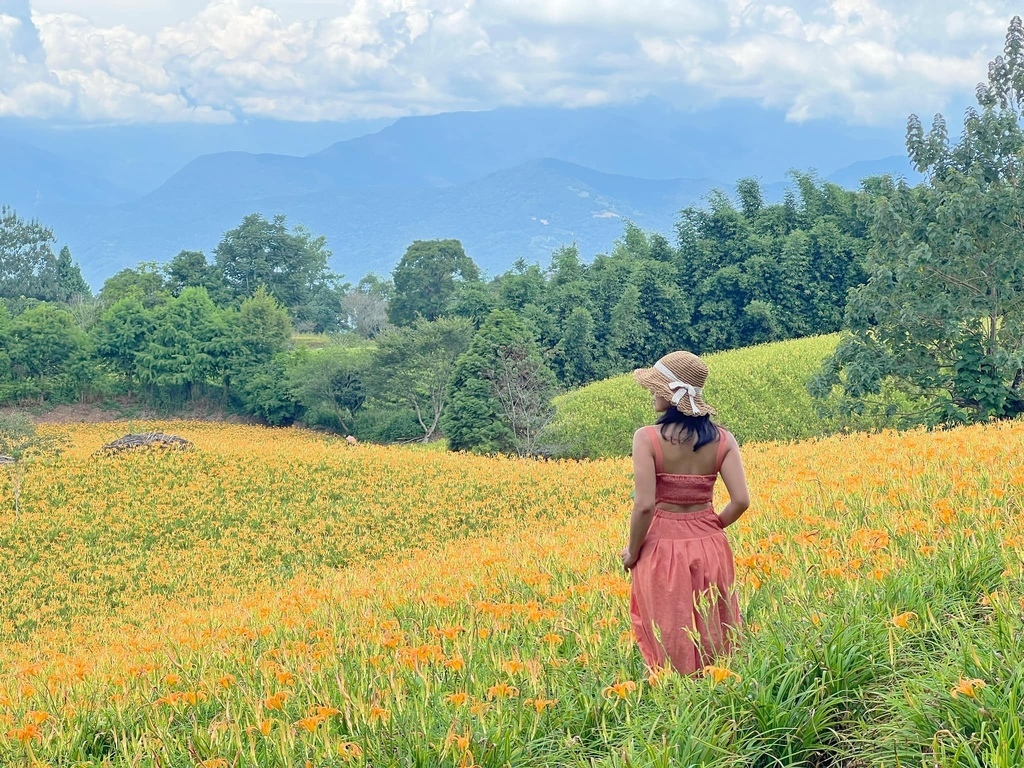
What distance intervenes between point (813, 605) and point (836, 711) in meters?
0.72

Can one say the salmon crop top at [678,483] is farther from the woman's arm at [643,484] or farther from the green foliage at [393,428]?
the green foliage at [393,428]

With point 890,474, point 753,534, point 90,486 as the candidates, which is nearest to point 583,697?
point 753,534

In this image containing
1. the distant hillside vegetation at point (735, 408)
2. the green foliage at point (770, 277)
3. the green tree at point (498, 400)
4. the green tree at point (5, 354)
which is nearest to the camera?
the distant hillside vegetation at point (735, 408)

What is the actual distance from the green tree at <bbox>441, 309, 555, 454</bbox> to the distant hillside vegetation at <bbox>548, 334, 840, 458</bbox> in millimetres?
1082

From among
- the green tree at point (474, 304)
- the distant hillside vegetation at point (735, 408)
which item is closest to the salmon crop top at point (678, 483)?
the distant hillside vegetation at point (735, 408)

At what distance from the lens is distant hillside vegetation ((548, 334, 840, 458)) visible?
30406 millimetres

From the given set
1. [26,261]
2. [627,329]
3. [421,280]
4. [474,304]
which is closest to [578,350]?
[627,329]

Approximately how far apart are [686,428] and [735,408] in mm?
28952

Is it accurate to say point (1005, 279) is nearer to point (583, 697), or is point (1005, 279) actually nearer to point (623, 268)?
point (583, 697)

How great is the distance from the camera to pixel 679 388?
3627 mm

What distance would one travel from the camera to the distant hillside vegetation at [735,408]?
30.4 metres

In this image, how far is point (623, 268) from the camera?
4753 centimetres

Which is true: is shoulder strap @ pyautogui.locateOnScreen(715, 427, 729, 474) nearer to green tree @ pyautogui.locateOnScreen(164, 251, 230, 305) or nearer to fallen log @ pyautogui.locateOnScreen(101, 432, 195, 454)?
fallen log @ pyautogui.locateOnScreen(101, 432, 195, 454)

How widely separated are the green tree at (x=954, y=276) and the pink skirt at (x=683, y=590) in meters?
15.8
